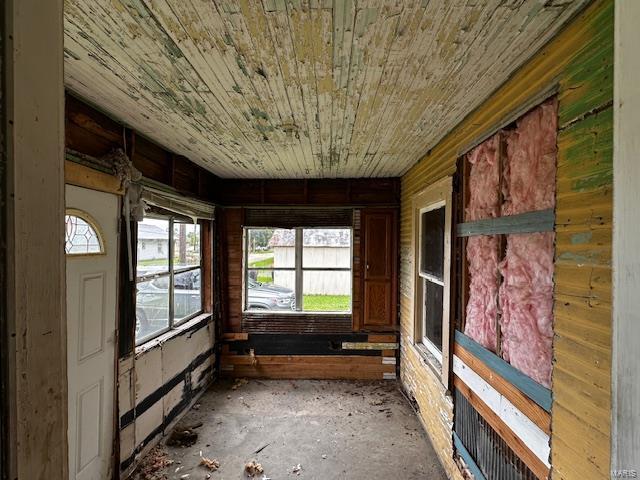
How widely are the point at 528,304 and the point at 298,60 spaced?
1614mm

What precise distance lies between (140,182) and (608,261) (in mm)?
2971

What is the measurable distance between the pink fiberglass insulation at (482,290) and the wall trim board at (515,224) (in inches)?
2.2

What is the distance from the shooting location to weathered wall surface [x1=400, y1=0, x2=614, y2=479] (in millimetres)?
1030

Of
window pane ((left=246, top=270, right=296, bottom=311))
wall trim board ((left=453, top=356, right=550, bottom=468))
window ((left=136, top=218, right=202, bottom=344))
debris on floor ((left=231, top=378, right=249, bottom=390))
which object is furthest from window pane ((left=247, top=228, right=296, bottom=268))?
wall trim board ((left=453, top=356, right=550, bottom=468))

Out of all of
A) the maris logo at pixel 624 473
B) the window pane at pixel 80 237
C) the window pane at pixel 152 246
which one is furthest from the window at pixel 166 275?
the maris logo at pixel 624 473

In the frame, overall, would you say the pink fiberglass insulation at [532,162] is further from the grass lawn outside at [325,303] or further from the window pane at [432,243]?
the grass lawn outside at [325,303]

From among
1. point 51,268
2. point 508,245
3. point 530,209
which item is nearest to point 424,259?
point 508,245

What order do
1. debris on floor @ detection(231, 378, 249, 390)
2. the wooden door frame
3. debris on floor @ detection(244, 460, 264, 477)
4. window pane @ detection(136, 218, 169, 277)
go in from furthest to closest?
debris on floor @ detection(231, 378, 249, 390), window pane @ detection(136, 218, 169, 277), debris on floor @ detection(244, 460, 264, 477), the wooden door frame

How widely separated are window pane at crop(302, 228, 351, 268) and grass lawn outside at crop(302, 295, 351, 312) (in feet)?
1.46

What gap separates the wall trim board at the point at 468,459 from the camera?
1.98m

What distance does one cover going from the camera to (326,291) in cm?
452

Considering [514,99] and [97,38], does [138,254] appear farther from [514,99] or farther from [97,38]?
[514,99]

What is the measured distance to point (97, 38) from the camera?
1.35m

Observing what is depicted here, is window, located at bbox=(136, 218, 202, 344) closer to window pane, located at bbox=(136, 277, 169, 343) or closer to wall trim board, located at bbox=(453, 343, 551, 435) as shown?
window pane, located at bbox=(136, 277, 169, 343)
